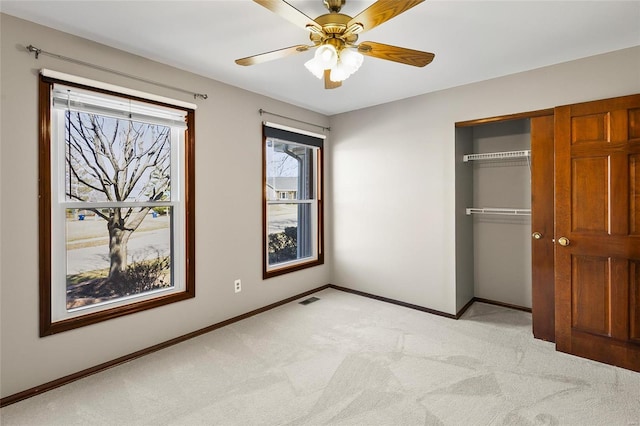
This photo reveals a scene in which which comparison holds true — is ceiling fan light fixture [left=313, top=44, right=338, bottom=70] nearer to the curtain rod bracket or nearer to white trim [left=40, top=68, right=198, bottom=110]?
white trim [left=40, top=68, right=198, bottom=110]

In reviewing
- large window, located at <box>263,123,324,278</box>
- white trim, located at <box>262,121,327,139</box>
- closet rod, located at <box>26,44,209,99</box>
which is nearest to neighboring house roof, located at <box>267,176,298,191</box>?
large window, located at <box>263,123,324,278</box>

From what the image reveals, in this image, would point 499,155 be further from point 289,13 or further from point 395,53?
point 289,13

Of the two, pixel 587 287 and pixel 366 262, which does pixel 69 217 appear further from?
pixel 587 287

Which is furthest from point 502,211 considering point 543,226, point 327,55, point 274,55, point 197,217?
point 197,217

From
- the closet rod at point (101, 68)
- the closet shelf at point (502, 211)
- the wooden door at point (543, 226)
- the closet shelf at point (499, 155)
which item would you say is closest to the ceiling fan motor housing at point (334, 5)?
the closet rod at point (101, 68)

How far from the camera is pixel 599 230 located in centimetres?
252

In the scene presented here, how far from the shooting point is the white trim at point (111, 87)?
218 cm

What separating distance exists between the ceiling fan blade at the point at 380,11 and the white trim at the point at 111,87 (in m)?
1.81

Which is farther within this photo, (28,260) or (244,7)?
(28,260)

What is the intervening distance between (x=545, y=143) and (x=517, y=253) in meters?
1.41

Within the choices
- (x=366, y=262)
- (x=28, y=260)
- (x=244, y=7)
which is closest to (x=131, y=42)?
(x=244, y=7)

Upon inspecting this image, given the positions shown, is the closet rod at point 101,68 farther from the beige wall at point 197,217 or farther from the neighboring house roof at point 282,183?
the neighboring house roof at point 282,183

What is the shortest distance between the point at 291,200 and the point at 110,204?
2.05 meters

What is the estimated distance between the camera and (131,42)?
7.91 feet
